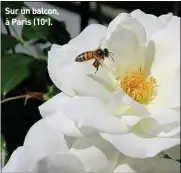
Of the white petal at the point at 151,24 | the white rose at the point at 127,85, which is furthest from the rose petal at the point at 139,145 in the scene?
the white petal at the point at 151,24

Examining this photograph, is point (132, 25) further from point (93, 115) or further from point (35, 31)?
point (35, 31)

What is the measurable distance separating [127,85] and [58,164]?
10cm

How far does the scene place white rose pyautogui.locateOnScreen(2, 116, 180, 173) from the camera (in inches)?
15.0

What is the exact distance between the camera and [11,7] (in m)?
0.90

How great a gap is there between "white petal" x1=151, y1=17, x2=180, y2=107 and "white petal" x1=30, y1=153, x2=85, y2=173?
0.09 m

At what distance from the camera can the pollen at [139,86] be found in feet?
1.39

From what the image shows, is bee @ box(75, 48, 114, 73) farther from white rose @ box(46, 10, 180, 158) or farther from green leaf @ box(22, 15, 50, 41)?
green leaf @ box(22, 15, 50, 41)

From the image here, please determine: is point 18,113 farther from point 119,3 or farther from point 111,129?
point 111,129

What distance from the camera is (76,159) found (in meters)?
0.39

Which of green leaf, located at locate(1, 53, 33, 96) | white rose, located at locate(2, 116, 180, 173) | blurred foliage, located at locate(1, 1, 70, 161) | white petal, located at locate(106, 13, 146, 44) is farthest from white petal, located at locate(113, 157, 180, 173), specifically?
green leaf, located at locate(1, 53, 33, 96)

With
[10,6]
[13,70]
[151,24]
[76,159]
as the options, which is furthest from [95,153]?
[10,6]

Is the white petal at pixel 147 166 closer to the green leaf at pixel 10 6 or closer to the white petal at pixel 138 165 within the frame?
the white petal at pixel 138 165

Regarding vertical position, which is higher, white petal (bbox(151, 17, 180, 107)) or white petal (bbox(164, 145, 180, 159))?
white petal (bbox(151, 17, 180, 107))

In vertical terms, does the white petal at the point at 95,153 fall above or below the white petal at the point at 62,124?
below
